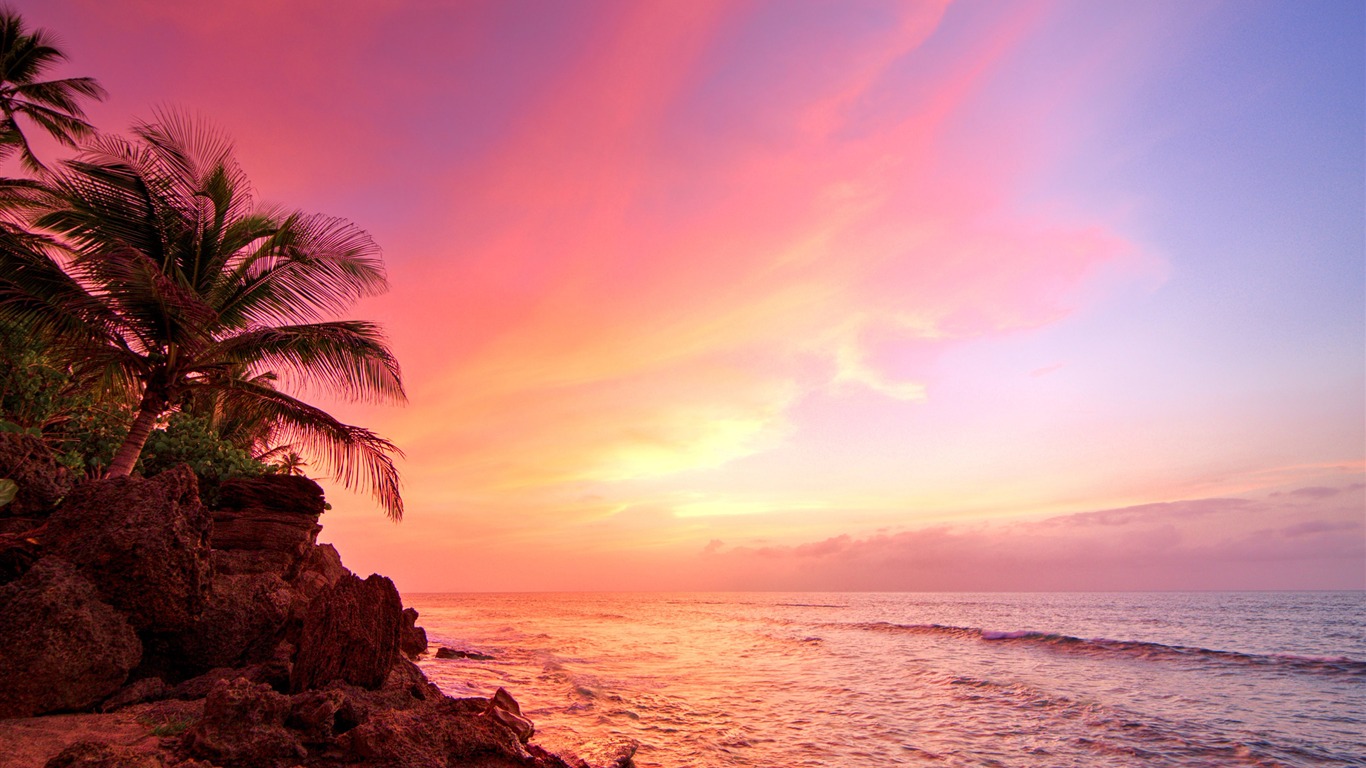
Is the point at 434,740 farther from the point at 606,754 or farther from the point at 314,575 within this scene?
the point at 314,575

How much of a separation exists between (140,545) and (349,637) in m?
2.65

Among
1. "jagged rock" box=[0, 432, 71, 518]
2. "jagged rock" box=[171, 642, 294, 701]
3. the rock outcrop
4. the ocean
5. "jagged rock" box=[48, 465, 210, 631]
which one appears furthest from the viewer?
the ocean

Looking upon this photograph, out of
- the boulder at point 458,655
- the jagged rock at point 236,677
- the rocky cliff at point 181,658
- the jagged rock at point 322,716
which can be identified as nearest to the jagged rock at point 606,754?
the rocky cliff at point 181,658

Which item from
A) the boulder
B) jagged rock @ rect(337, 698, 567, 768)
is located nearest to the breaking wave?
the boulder

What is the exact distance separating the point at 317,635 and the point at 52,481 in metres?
4.77

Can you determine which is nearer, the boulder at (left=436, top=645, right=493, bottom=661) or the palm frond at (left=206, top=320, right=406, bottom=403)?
the palm frond at (left=206, top=320, right=406, bottom=403)

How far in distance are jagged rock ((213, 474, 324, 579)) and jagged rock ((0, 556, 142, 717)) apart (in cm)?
400

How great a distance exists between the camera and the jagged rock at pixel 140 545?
7.60 meters

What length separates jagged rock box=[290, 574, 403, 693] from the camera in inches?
326

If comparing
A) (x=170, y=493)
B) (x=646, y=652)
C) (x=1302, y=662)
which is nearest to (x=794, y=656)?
(x=646, y=652)

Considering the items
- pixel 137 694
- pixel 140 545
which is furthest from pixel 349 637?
pixel 140 545

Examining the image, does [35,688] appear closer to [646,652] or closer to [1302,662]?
[646,652]

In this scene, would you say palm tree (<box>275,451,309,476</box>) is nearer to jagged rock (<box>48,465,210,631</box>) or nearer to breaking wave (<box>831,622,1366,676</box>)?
jagged rock (<box>48,465,210,631</box>)

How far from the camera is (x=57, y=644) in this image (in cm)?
665
